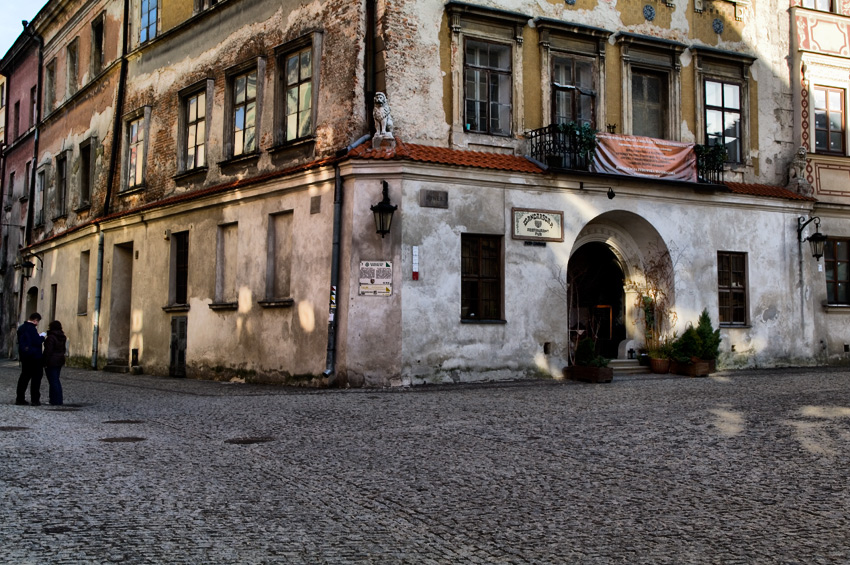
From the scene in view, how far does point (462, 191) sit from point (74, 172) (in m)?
17.6

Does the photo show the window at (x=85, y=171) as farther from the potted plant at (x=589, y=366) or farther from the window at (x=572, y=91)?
the potted plant at (x=589, y=366)

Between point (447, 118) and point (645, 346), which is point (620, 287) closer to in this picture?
point (645, 346)

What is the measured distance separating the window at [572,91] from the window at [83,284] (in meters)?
16.2

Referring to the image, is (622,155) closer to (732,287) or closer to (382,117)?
(732,287)

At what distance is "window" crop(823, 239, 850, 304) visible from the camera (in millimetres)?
22188

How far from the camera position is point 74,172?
29750mm

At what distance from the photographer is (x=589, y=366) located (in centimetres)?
1733

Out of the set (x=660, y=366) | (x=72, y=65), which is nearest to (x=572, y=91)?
(x=660, y=366)

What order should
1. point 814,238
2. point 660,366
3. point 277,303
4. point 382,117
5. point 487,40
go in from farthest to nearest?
point 814,238
point 660,366
point 277,303
point 487,40
point 382,117

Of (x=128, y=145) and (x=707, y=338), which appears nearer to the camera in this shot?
(x=707, y=338)

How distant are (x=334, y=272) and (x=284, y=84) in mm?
5153

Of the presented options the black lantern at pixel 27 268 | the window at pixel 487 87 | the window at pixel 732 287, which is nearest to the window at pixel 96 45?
the black lantern at pixel 27 268

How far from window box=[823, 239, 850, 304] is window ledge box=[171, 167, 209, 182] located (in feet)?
50.3

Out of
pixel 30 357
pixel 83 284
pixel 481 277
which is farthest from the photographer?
pixel 83 284
